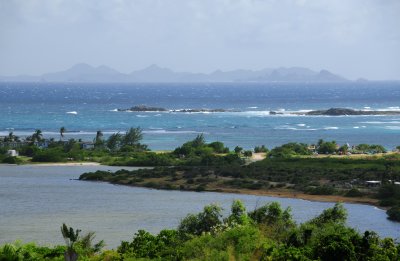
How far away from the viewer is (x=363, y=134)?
12638cm

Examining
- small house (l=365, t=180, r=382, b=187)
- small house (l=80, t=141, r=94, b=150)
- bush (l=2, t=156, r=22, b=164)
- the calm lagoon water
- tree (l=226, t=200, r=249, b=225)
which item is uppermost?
small house (l=80, t=141, r=94, b=150)

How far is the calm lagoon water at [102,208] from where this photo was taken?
50294 mm

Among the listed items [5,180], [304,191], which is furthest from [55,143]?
[304,191]

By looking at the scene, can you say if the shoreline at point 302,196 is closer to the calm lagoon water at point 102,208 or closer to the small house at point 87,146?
the calm lagoon water at point 102,208

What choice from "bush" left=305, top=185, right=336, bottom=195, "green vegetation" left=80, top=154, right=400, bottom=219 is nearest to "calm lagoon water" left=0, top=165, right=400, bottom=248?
"green vegetation" left=80, top=154, right=400, bottom=219

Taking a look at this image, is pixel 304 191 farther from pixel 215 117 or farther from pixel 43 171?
pixel 215 117

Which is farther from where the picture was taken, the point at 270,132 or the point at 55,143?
the point at 270,132

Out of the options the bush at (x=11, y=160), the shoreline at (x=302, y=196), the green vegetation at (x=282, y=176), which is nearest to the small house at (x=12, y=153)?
the bush at (x=11, y=160)

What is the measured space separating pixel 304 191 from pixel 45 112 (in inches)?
4640

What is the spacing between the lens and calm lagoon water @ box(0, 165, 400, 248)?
5029 cm

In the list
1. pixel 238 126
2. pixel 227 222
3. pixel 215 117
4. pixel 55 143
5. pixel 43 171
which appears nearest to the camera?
pixel 227 222

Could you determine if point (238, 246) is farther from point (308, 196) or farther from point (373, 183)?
point (373, 183)

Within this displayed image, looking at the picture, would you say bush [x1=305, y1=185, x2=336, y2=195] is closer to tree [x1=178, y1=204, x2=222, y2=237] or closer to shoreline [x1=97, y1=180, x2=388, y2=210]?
shoreline [x1=97, y1=180, x2=388, y2=210]

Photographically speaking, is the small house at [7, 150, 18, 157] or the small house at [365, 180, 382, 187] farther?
the small house at [7, 150, 18, 157]
